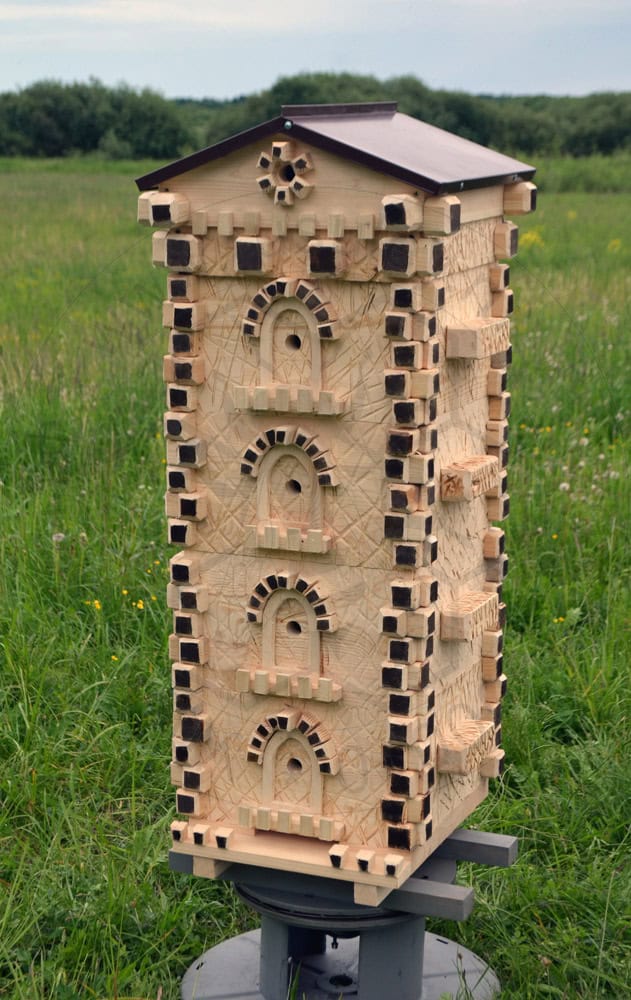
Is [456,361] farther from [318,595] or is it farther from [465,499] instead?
[318,595]

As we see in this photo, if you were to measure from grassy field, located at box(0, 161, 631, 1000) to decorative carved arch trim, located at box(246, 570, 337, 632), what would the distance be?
1.03 metres

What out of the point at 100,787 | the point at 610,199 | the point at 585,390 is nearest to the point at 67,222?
the point at 610,199

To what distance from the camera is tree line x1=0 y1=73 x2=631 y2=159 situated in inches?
1155

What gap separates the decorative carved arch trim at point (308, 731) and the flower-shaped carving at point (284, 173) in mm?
1149

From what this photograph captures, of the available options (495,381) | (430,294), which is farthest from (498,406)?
(430,294)

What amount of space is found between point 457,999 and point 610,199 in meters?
16.5

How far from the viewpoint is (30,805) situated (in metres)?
3.97

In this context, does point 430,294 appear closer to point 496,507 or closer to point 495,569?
point 496,507

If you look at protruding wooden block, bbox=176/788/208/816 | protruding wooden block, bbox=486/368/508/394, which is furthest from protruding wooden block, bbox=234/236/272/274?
protruding wooden block, bbox=176/788/208/816

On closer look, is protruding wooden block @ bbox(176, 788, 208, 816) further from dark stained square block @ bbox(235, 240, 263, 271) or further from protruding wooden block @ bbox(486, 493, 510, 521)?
dark stained square block @ bbox(235, 240, 263, 271)

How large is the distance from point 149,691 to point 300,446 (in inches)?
72.8

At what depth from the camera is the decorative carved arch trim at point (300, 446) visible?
293 centimetres

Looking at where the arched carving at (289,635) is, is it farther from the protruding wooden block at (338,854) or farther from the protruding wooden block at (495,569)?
the protruding wooden block at (495,569)

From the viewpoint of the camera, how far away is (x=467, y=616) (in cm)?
309
